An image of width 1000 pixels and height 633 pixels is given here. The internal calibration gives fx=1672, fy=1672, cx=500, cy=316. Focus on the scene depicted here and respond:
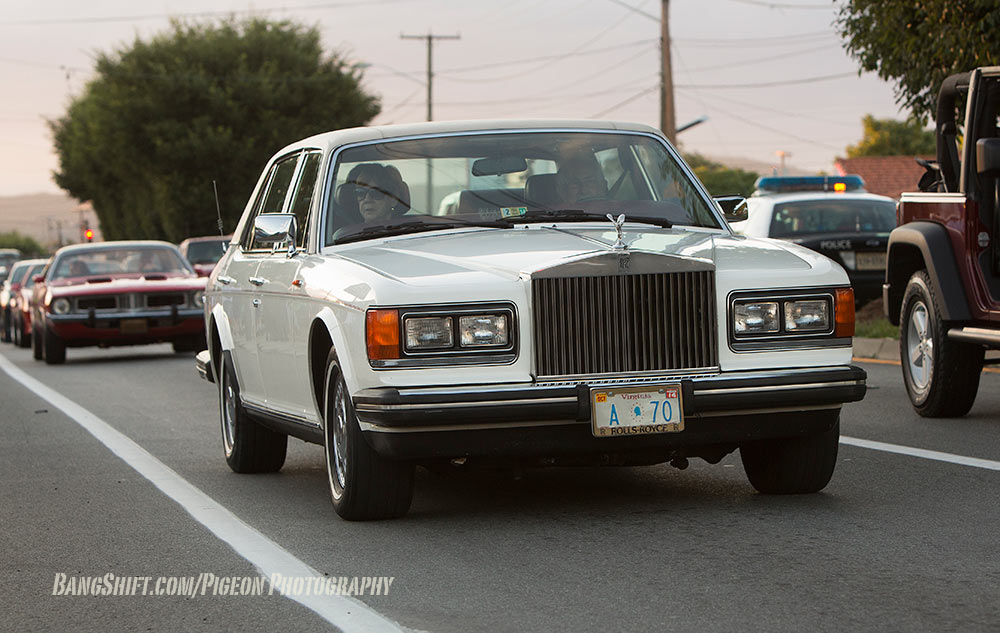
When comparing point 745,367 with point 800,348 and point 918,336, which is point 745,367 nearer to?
point 800,348

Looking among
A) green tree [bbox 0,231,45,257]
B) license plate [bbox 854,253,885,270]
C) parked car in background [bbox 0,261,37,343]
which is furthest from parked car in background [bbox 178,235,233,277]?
green tree [bbox 0,231,45,257]

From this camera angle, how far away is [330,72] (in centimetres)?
6462

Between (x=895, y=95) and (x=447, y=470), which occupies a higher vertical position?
(x=895, y=95)

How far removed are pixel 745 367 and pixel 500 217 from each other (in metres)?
1.52

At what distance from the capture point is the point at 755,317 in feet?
21.9

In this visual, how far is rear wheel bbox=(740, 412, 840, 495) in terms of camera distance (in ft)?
23.3

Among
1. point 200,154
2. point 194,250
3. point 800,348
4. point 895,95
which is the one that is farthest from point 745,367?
point 200,154

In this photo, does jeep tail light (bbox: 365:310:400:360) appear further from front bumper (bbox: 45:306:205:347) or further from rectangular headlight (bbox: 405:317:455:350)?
front bumper (bbox: 45:306:205:347)

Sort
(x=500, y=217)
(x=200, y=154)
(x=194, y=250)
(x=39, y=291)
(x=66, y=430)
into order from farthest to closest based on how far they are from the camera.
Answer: (x=200, y=154) → (x=194, y=250) → (x=39, y=291) → (x=66, y=430) → (x=500, y=217)

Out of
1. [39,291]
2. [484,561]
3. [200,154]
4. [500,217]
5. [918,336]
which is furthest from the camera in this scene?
[200,154]

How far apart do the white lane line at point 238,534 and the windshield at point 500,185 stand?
4.52 ft

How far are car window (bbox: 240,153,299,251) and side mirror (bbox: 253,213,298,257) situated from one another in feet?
1.94

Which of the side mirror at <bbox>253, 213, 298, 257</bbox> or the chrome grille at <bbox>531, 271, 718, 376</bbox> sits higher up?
the side mirror at <bbox>253, 213, 298, 257</bbox>

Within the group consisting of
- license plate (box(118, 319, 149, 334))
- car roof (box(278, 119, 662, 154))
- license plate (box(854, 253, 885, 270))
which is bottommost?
license plate (box(118, 319, 149, 334))
